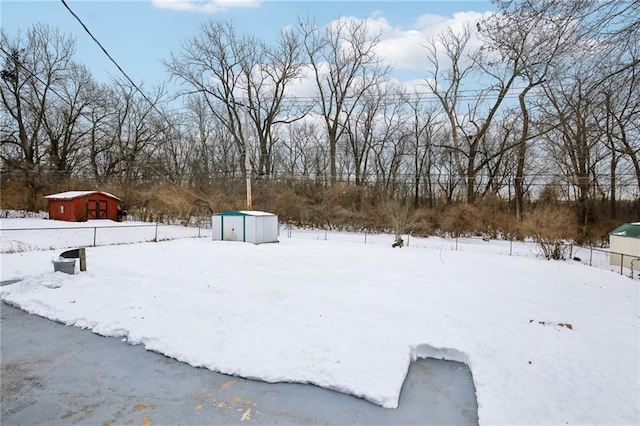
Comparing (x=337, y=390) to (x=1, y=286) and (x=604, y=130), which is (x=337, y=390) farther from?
(x=1, y=286)

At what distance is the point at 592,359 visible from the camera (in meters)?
4.25

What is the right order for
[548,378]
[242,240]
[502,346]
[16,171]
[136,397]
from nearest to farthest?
[136,397], [548,378], [502,346], [242,240], [16,171]

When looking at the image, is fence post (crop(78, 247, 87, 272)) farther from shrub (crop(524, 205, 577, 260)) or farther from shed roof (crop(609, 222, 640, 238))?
shed roof (crop(609, 222, 640, 238))

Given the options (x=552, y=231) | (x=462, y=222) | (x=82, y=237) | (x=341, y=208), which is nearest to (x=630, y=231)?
(x=552, y=231)

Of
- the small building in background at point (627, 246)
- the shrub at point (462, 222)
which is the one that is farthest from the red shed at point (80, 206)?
the small building in background at point (627, 246)

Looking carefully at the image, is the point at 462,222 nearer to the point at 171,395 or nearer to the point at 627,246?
the point at 627,246

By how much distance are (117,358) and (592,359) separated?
19.3 feet

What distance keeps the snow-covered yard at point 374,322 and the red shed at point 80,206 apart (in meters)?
17.1

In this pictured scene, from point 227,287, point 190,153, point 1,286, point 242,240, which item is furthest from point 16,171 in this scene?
point 227,287

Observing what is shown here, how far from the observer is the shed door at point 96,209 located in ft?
83.3

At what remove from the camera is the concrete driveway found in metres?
3.29

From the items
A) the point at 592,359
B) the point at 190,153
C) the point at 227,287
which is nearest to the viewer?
the point at 592,359

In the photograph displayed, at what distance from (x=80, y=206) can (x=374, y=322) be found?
2642 centimetres

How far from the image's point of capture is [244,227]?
15.1m
